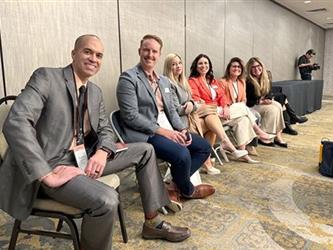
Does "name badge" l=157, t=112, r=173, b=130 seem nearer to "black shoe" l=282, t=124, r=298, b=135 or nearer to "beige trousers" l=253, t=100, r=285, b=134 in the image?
"beige trousers" l=253, t=100, r=285, b=134

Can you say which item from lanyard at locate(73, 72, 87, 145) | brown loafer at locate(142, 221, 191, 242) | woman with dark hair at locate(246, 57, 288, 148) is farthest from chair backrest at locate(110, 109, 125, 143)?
woman with dark hair at locate(246, 57, 288, 148)

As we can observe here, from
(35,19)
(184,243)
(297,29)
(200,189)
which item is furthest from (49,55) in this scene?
(297,29)

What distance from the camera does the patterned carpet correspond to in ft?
6.60

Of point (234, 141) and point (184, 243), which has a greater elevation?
point (234, 141)

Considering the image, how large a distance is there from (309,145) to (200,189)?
2.65 metres

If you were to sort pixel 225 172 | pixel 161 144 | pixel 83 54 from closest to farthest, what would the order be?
pixel 83 54, pixel 161 144, pixel 225 172

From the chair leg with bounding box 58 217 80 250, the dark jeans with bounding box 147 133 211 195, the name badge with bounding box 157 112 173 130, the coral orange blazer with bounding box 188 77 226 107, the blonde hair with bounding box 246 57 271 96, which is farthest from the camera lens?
the blonde hair with bounding box 246 57 271 96

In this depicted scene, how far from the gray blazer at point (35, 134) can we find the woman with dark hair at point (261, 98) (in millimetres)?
3353

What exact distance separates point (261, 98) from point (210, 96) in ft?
4.11

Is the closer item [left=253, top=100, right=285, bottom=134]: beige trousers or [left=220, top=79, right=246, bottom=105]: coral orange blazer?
[left=220, top=79, right=246, bottom=105]: coral orange blazer

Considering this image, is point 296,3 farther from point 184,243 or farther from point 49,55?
point 184,243

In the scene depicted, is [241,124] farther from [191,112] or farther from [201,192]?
[201,192]

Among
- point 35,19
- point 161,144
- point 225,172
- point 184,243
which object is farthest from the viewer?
point 225,172

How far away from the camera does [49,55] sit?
281 centimetres
